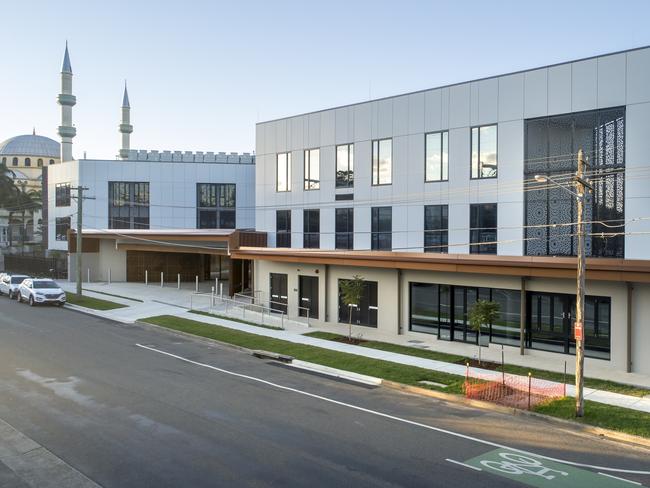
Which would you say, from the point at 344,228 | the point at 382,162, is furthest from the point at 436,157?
the point at 344,228

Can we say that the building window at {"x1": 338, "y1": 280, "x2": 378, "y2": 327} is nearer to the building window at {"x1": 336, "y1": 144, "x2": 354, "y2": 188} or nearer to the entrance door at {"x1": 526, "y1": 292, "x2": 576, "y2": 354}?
the building window at {"x1": 336, "y1": 144, "x2": 354, "y2": 188}

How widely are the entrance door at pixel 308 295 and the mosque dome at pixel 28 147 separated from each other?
11462 cm

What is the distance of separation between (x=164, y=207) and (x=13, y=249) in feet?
156

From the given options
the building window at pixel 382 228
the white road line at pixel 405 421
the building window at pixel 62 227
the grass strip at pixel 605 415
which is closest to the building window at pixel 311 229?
the building window at pixel 382 228

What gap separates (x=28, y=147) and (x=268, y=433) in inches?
5270

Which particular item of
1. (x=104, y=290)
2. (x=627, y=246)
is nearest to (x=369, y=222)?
(x=627, y=246)

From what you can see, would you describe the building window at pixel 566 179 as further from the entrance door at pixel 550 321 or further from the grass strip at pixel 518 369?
the grass strip at pixel 518 369

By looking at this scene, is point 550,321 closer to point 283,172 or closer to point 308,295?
point 308,295

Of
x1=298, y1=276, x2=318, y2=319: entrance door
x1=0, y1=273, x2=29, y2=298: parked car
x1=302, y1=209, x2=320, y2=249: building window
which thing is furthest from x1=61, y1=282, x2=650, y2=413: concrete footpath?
x1=302, y1=209, x2=320, y2=249: building window

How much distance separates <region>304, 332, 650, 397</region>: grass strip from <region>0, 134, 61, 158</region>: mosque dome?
122m

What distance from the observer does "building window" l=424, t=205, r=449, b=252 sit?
26609mm

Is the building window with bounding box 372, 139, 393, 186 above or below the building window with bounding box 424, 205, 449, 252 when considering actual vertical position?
above

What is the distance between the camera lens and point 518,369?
20.4 meters

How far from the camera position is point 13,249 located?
89.4m
